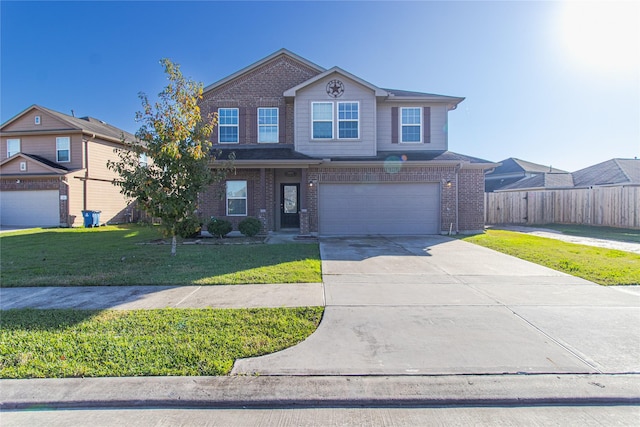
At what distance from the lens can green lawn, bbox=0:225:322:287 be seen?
626 centimetres

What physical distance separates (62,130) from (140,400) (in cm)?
2255

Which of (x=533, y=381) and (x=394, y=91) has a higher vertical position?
(x=394, y=91)

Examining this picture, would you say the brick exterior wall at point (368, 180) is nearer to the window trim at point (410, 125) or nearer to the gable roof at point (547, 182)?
the window trim at point (410, 125)

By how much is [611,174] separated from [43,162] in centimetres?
3545

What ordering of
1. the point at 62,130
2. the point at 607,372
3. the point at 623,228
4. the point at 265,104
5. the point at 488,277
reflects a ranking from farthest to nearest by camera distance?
the point at 62,130, the point at 623,228, the point at 265,104, the point at 488,277, the point at 607,372

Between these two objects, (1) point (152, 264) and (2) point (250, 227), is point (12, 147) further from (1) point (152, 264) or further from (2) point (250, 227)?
(1) point (152, 264)

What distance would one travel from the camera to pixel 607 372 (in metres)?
3.11

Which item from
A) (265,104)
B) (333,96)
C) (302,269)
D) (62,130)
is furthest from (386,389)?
Answer: (62,130)

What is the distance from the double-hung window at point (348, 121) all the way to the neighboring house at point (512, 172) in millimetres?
22076

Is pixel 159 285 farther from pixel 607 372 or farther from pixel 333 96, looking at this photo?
pixel 333 96

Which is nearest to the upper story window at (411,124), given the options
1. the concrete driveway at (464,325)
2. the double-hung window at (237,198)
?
the double-hung window at (237,198)

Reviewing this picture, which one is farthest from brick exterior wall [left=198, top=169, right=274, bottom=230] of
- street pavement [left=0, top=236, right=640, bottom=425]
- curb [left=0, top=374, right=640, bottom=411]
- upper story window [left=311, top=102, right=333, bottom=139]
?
curb [left=0, top=374, right=640, bottom=411]

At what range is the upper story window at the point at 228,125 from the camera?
46.8 ft

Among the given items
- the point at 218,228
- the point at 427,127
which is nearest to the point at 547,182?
the point at 427,127
